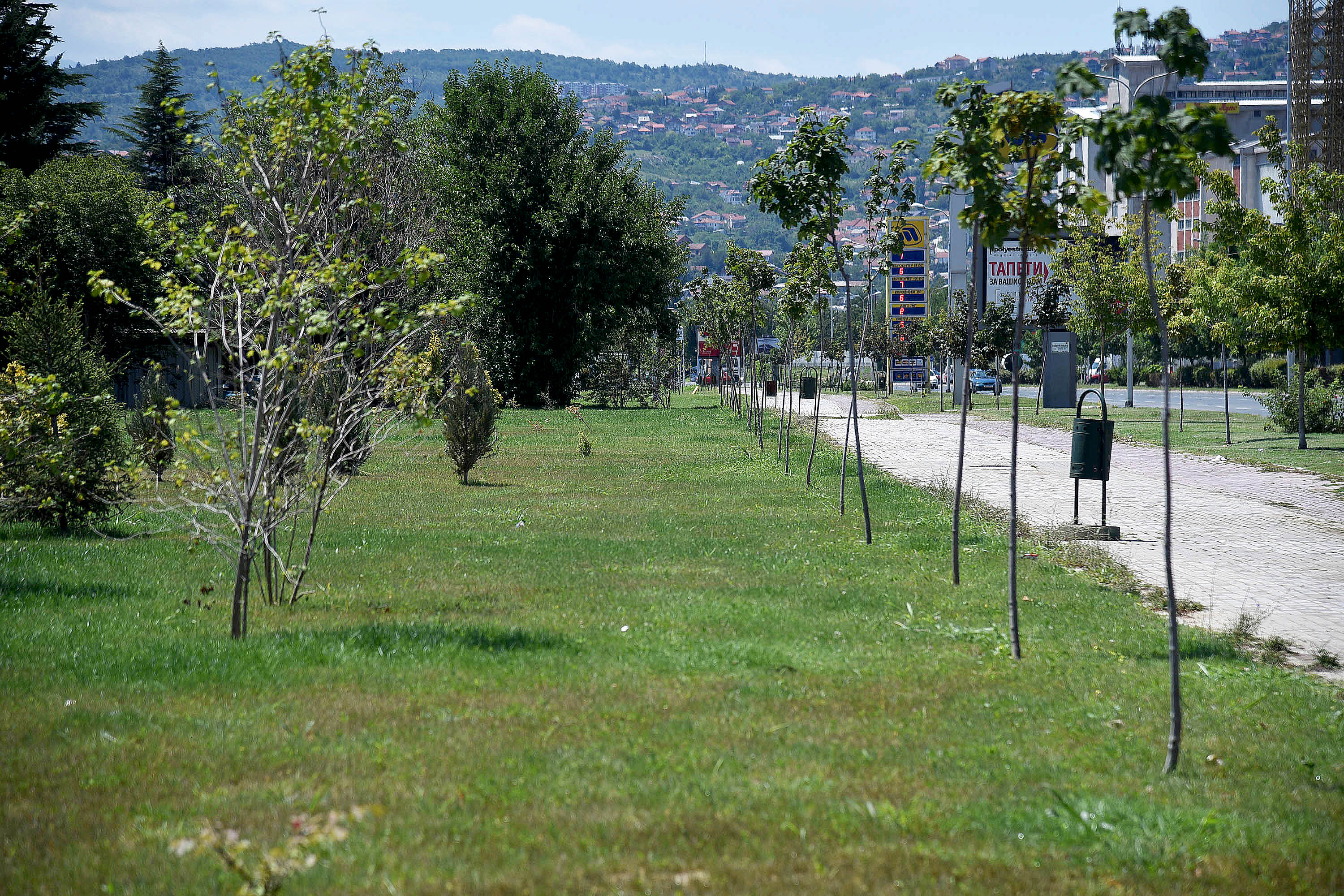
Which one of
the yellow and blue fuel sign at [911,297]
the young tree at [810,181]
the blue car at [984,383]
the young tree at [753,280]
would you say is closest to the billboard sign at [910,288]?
the yellow and blue fuel sign at [911,297]

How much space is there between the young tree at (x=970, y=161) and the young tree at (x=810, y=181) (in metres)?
3.82

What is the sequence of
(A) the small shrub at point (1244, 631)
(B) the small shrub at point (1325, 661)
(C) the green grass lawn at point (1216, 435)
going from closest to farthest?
(B) the small shrub at point (1325, 661)
(A) the small shrub at point (1244, 631)
(C) the green grass lawn at point (1216, 435)

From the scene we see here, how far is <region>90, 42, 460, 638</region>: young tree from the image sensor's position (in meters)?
7.39

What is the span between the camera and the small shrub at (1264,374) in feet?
200

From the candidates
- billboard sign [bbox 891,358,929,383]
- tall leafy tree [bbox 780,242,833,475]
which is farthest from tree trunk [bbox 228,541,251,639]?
billboard sign [bbox 891,358,929,383]

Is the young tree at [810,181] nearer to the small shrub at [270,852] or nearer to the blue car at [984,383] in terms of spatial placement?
the small shrub at [270,852]

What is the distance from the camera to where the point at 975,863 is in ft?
13.4

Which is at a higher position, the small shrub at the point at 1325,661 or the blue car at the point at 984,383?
the blue car at the point at 984,383

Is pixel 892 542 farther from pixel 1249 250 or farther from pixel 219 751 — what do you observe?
pixel 1249 250

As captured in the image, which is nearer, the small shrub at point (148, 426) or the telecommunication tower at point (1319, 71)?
the small shrub at point (148, 426)

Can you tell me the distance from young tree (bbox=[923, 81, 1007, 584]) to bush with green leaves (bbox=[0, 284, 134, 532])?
27.2ft

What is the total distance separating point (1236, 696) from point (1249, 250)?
19261mm

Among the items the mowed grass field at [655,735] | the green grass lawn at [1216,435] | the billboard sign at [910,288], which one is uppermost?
the billboard sign at [910,288]

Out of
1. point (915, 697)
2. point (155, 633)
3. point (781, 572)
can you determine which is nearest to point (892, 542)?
point (781, 572)
